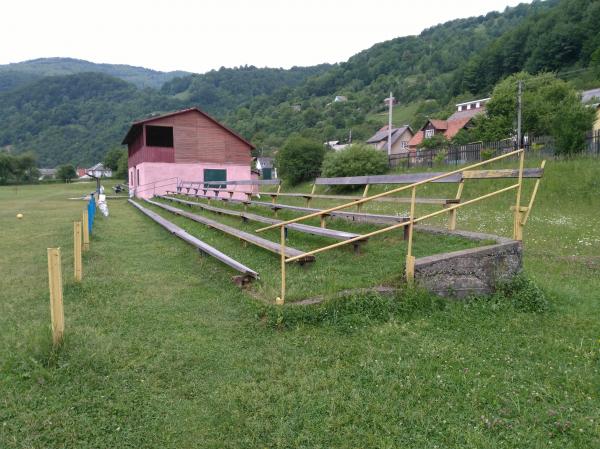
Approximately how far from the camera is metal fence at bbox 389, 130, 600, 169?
15851 millimetres

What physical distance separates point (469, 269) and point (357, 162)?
1977cm

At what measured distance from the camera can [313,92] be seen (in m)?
125

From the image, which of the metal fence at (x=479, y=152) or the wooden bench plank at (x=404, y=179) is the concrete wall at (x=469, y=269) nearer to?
the wooden bench plank at (x=404, y=179)

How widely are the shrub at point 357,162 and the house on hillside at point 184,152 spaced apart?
866 centimetres

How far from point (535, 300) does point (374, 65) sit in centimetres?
13406

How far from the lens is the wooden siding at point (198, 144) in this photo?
27.7 metres

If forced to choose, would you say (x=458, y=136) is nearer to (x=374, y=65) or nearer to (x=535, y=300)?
(x=535, y=300)

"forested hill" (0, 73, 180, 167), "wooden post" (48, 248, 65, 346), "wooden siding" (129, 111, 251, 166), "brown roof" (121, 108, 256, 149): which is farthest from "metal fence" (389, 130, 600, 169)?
"forested hill" (0, 73, 180, 167)

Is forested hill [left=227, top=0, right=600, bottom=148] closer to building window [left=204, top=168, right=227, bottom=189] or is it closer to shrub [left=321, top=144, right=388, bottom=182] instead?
shrub [left=321, top=144, right=388, bottom=182]

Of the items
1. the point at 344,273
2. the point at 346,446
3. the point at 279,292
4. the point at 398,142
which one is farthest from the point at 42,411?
the point at 398,142

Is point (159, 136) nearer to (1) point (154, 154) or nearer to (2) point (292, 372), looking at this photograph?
(1) point (154, 154)

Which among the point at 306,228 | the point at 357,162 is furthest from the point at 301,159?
the point at 306,228

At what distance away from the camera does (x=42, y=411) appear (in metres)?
2.68

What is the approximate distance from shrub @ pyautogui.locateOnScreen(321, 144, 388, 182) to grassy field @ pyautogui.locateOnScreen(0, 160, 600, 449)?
18737mm
